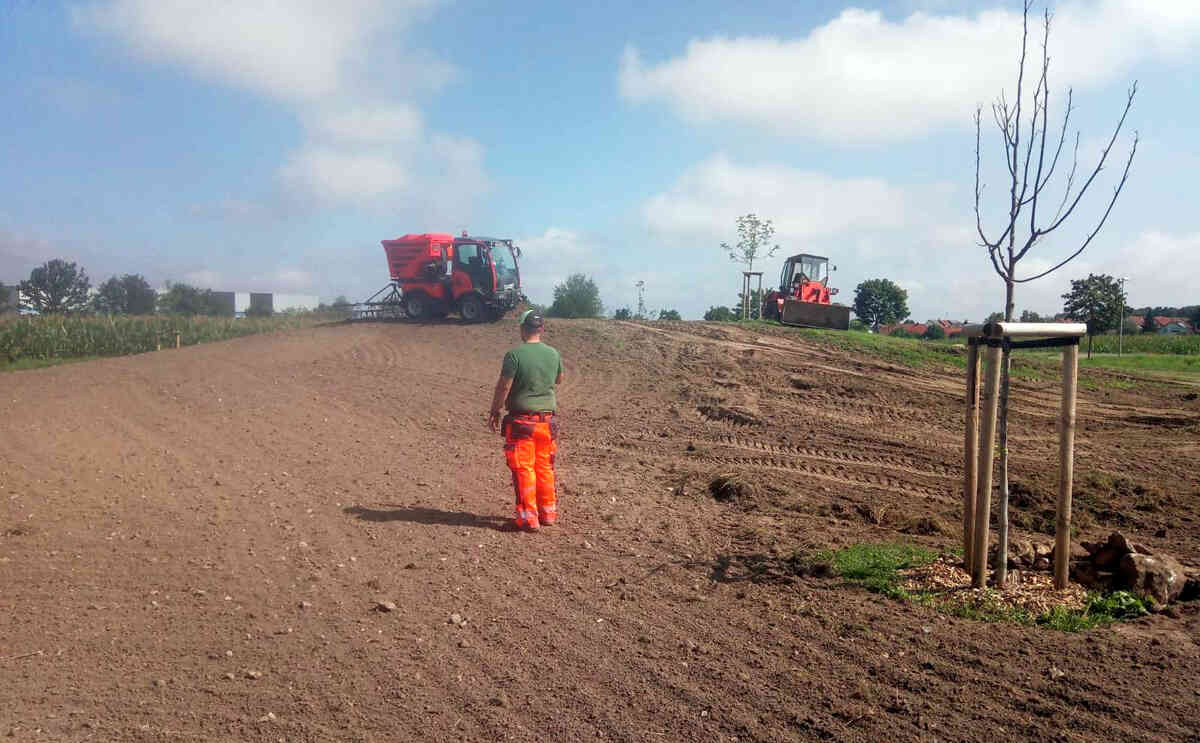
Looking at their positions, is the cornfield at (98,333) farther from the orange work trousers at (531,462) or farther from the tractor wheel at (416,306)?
the orange work trousers at (531,462)

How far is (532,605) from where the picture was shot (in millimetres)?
5438

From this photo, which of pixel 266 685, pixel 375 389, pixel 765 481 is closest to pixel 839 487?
pixel 765 481

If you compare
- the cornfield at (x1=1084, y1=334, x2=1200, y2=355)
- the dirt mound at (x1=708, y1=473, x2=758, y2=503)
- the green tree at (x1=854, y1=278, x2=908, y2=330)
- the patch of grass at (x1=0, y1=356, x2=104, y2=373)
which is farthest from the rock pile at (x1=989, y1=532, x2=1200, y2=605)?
the green tree at (x1=854, y1=278, x2=908, y2=330)

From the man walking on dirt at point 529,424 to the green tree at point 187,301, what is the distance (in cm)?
6137

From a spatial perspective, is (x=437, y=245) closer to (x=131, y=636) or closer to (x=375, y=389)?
Result: (x=375, y=389)

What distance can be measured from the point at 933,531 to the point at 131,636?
596 centimetres

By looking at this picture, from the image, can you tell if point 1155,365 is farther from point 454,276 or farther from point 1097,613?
point 1097,613

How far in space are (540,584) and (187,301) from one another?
6470cm

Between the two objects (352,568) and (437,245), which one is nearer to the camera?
(352,568)

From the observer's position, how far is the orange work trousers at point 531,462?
23.2 feet

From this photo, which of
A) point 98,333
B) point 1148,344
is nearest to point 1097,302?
point 1148,344

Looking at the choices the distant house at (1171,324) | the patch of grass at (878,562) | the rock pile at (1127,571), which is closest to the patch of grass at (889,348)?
the patch of grass at (878,562)

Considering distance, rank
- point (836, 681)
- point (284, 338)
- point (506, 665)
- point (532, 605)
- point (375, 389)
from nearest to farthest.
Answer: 1. point (836, 681)
2. point (506, 665)
3. point (532, 605)
4. point (375, 389)
5. point (284, 338)

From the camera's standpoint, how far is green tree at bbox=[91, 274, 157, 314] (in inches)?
2486
